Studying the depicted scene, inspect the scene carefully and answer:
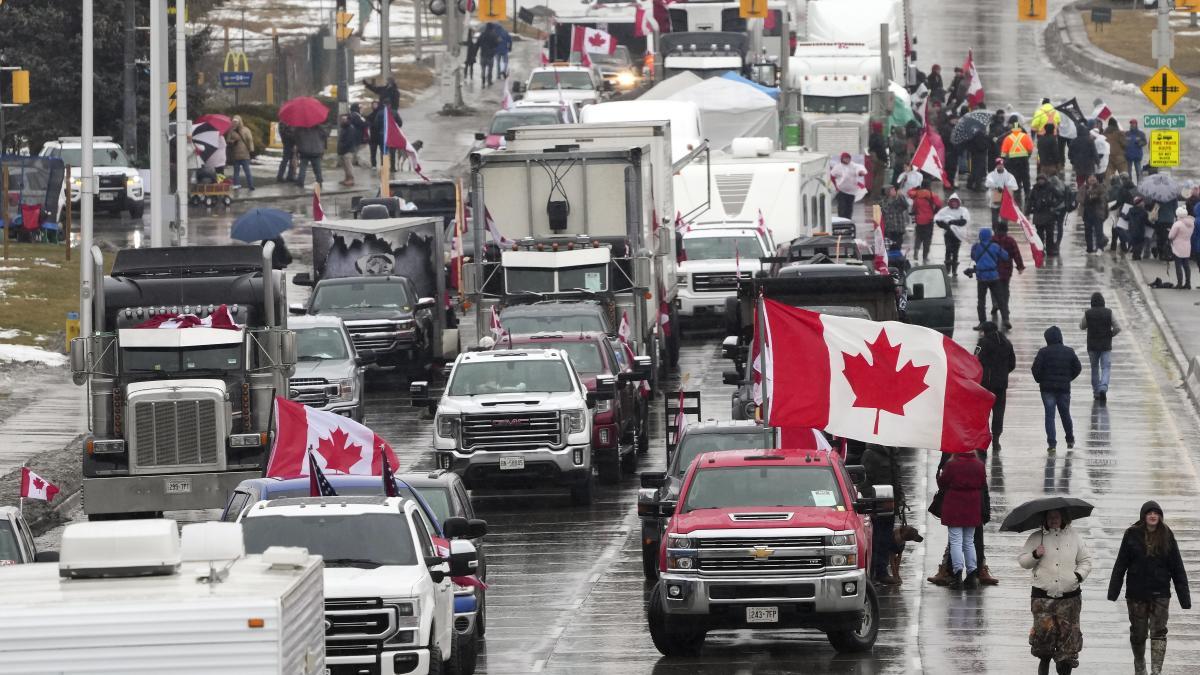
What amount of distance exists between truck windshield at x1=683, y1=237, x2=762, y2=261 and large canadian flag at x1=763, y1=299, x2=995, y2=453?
19.0 m

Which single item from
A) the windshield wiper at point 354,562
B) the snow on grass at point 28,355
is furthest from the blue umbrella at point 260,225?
the windshield wiper at point 354,562

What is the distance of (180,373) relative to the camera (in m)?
26.2

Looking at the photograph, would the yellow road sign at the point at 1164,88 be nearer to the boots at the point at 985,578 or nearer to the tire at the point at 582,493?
the tire at the point at 582,493

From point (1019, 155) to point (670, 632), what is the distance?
33629 millimetres

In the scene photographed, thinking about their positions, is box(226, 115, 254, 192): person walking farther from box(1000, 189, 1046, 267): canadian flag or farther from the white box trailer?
the white box trailer

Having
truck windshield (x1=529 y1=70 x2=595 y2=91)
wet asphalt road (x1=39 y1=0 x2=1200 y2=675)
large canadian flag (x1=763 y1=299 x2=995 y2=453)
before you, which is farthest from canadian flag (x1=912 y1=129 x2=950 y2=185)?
large canadian flag (x1=763 y1=299 x2=995 y2=453)

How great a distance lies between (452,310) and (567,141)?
15.0ft

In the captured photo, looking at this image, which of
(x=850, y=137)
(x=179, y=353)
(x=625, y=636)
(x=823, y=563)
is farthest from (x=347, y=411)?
(x=850, y=137)

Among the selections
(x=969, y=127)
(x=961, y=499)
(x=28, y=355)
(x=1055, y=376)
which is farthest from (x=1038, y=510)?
(x=969, y=127)

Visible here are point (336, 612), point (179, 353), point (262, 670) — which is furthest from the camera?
point (179, 353)

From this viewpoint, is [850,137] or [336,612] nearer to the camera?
[336,612]

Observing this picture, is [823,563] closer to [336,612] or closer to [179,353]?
[336,612]

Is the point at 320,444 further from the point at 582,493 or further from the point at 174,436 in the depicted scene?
the point at 582,493

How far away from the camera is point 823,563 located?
18734 mm
